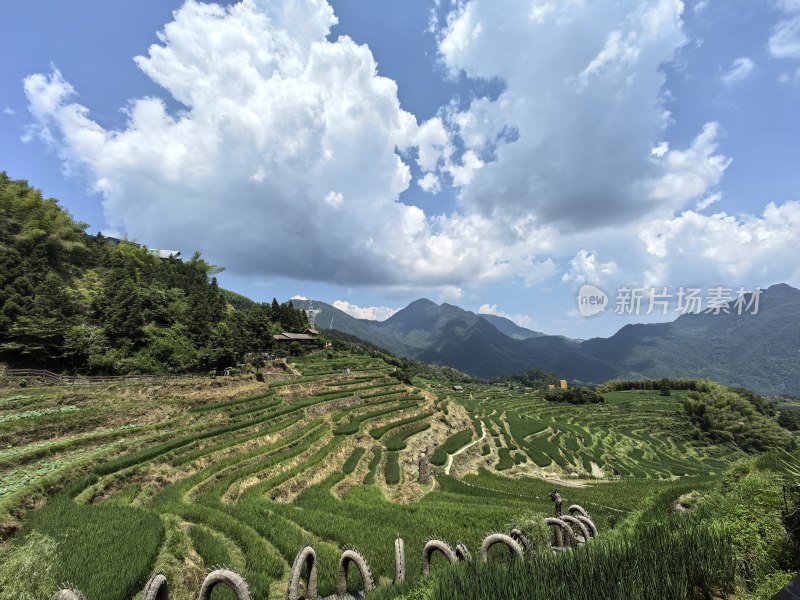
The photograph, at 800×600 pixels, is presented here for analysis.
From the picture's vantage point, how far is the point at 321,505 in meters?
19.6

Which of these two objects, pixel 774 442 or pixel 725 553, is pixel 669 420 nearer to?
pixel 774 442

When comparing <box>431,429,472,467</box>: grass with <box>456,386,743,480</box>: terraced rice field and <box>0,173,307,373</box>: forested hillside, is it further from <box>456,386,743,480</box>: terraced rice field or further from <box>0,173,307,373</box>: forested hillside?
<box>0,173,307,373</box>: forested hillside

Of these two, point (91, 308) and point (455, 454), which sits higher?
point (91, 308)

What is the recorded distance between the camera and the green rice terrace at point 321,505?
233 inches

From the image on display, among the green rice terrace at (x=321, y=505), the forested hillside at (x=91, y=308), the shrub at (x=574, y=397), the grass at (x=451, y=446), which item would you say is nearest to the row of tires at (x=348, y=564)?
the green rice terrace at (x=321, y=505)

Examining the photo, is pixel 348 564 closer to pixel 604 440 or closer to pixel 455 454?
pixel 455 454

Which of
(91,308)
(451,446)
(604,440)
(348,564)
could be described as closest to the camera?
(348,564)

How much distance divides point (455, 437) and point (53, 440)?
38011 mm

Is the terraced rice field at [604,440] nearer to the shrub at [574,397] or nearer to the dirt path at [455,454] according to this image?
the dirt path at [455,454]

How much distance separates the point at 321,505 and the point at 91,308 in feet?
180

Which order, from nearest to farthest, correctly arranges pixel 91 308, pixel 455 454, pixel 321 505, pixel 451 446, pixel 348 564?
pixel 348 564 < pixel 321 505 < pixel 455 454 < pixel 451 446 < pixel 91 308

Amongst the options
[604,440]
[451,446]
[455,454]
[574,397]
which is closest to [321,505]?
[455,454]

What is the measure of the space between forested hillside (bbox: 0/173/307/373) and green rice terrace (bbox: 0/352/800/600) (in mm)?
13059

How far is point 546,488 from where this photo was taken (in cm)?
3011
